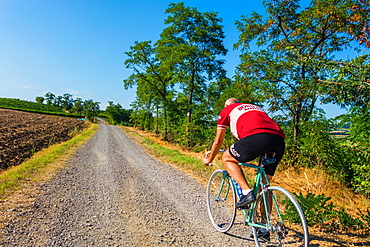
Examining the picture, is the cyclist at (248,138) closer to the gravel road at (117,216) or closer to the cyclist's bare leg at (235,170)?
the cyclist's bare leg at (235,170)

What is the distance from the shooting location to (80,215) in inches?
158

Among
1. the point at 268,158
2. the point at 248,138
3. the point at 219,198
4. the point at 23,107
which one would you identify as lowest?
the point at 219,198

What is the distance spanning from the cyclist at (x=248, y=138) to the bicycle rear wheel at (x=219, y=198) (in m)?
0.79

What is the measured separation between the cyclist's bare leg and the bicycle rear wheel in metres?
0.69

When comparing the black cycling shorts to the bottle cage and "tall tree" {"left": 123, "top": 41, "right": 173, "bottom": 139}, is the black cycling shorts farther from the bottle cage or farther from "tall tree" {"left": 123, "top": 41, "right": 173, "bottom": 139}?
"tall tree" {"left": 123, "top": 41, "right": 173, "bottom": 139}

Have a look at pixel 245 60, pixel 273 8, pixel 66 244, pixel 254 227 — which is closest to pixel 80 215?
pixel 66 244

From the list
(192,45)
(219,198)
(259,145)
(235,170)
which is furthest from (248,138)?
(192,45)

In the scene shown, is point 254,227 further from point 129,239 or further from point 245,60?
point 245,60

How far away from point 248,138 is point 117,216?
2.80 m

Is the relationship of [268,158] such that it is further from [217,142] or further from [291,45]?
[291,45]

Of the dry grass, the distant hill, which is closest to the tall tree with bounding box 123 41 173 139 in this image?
the dry grass

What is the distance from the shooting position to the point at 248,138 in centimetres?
285

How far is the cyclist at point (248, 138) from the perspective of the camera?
2781 mm

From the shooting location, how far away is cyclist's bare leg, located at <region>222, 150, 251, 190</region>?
3.00 m
